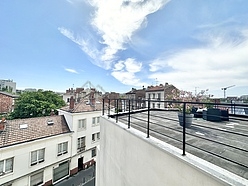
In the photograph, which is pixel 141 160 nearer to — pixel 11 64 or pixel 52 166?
pixel 52 166

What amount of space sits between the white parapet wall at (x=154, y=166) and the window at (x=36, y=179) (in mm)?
11065

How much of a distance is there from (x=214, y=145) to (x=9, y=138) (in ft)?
43.1

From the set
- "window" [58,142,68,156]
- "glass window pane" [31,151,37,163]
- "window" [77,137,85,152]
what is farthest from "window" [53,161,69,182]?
"glass window pane" [31,151,37,163]

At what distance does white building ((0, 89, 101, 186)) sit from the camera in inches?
402

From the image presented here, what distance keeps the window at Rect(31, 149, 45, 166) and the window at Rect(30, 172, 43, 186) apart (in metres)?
1.14

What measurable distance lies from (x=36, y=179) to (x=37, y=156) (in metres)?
2.00

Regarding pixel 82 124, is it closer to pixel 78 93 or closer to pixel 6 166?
pixel 6 166

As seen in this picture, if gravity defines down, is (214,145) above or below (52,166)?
above

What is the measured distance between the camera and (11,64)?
78.5ft

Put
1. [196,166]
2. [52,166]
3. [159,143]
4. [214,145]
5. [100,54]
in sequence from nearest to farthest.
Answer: [196,166] < [159,143] < [214,145] < [52,166] < [100,54]

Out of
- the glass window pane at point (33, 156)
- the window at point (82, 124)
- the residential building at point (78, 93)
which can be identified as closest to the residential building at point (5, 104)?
the residential building at point (78, 93)

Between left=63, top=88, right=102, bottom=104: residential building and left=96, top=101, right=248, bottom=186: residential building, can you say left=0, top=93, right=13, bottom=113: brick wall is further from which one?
left=96, top=101, right=248, bottom=186: residential building

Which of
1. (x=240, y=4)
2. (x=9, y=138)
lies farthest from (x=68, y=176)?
(x=240, y=4)

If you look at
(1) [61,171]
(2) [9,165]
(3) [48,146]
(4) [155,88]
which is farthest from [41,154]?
(4) [155,88]
